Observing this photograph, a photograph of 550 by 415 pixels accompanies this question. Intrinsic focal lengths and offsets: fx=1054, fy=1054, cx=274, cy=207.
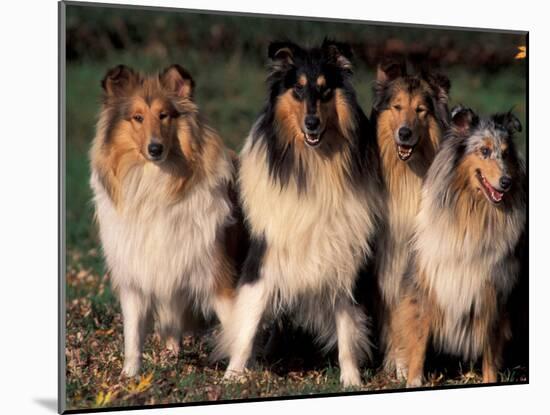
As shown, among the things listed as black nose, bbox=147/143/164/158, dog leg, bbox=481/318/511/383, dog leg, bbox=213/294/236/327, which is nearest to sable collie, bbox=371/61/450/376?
dog leg, bbox=481/318/511/383

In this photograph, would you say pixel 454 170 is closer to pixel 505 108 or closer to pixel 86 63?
pixel 505 108

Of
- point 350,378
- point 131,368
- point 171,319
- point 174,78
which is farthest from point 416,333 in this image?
point 174,78

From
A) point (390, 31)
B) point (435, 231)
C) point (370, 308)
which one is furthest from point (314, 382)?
point (390, 31)

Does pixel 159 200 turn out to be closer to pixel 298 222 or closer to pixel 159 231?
pixel 159 231

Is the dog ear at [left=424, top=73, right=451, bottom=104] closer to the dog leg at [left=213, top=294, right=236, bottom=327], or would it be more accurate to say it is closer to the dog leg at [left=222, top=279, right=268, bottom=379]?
the dog leg at [left=222, top=279, right=268, bottom=379]

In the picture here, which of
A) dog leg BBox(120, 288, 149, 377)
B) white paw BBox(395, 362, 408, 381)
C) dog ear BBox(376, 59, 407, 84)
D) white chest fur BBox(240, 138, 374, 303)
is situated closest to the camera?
white chest fur BBox(240, 138, 374, 303)

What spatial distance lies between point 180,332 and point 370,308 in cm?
116

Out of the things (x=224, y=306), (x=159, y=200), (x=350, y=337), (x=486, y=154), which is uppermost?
(x=486, y=154)

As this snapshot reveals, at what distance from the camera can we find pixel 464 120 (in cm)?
615

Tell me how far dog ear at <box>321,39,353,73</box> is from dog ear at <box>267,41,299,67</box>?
0.58 ft

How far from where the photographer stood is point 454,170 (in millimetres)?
6098

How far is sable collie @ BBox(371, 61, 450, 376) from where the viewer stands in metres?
6.19

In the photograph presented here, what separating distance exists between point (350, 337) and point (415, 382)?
545mm

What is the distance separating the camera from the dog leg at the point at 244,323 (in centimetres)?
606
